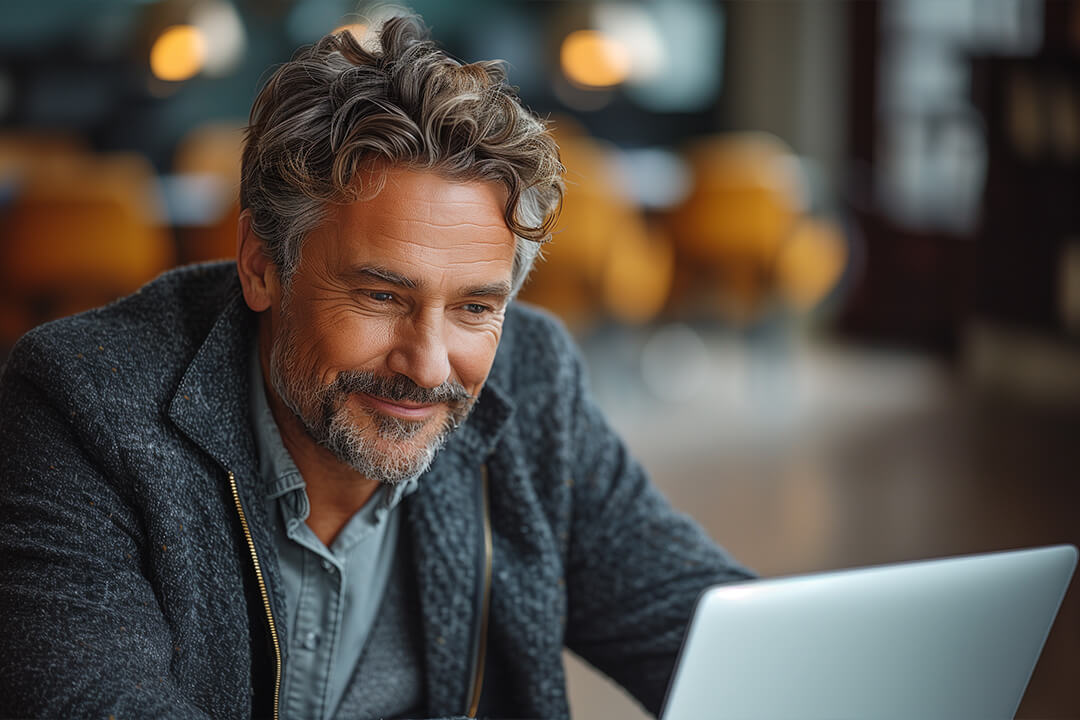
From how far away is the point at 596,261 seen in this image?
5516 mm

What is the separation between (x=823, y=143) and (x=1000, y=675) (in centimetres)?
769

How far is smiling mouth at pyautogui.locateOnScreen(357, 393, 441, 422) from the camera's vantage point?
1.32m

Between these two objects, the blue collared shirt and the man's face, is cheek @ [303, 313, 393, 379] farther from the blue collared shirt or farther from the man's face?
the blue collared shirt

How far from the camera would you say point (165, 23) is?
5207 mm

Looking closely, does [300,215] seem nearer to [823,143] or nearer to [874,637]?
[874,637]

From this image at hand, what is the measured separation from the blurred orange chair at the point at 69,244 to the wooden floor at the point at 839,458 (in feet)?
7.13

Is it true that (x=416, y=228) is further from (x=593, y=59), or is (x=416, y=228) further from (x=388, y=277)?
(x=593, y=59)

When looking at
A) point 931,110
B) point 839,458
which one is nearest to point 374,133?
point 839,458

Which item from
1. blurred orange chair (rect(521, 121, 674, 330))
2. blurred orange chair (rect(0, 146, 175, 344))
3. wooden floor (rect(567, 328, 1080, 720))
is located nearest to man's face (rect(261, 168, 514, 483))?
wooden floor (rect(567, 328, 1080, 720))

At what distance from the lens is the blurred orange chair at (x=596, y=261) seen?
17.6 feet

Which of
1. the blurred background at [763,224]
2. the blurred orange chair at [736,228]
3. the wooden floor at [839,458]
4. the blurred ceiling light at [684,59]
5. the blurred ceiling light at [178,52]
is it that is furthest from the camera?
the blurred ceiling light at [684,59]

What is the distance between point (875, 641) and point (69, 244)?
4.58 metres

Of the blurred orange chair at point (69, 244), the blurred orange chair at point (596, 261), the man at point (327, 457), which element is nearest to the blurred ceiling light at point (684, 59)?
the blurred orange chair at point (596, 261)

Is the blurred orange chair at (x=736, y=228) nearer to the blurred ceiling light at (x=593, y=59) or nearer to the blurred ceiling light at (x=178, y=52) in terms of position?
the blurred ceiling light at (x=593, y=59)
